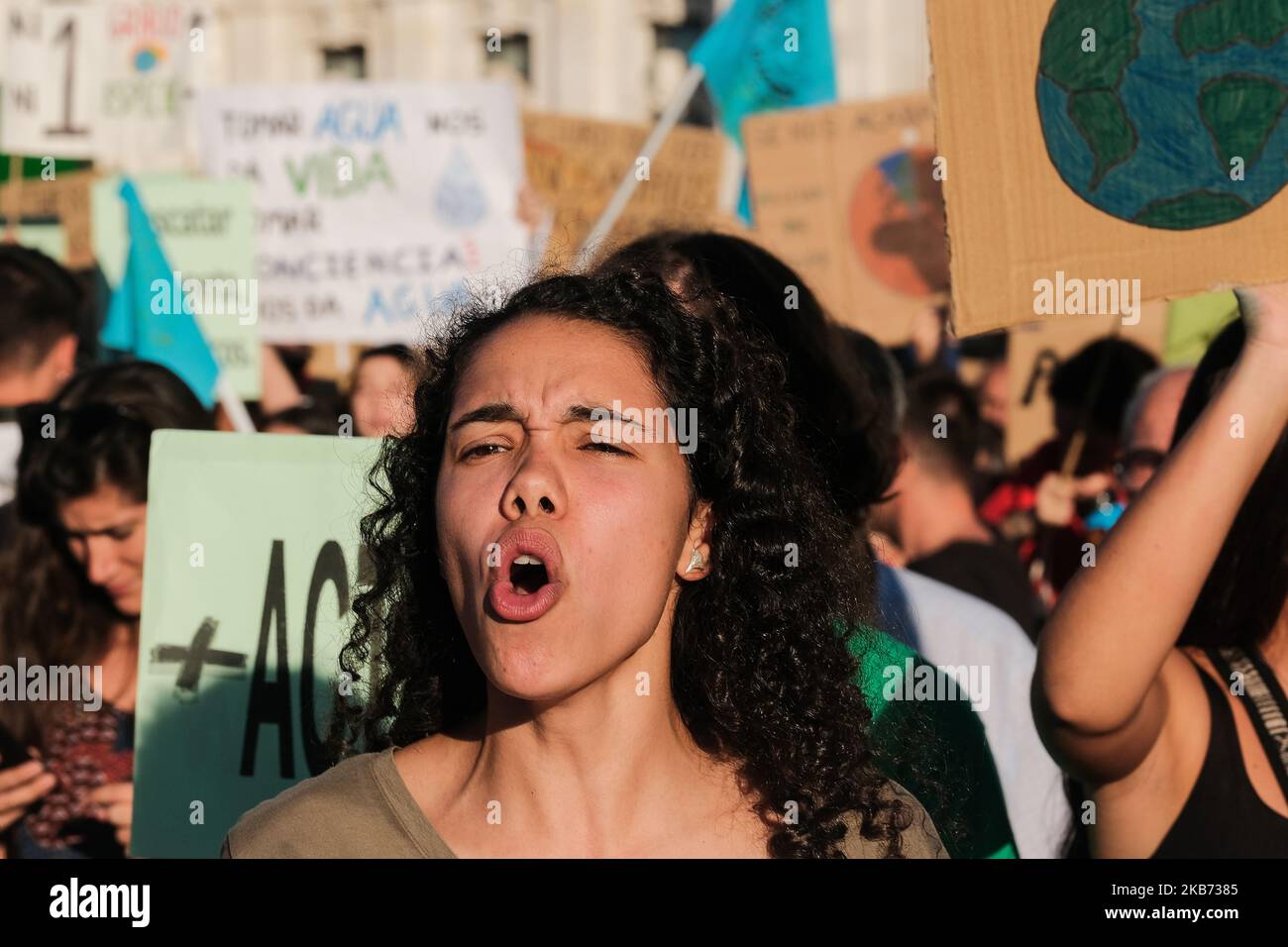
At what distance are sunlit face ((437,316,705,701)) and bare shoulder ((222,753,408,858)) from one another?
21 cm

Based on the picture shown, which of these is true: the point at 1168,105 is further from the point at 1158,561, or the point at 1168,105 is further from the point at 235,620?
the point at 235,620

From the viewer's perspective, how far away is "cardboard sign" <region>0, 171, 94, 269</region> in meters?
7.70

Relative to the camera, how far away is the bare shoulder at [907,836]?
79.0 inches

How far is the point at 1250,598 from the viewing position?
2.53 metres

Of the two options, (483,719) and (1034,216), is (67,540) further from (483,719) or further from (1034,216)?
(1034,216)

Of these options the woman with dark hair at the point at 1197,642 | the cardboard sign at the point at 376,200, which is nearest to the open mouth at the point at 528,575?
the woman with dark hair at the point at 1197,642

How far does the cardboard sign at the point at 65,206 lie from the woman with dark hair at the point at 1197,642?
6.26 m

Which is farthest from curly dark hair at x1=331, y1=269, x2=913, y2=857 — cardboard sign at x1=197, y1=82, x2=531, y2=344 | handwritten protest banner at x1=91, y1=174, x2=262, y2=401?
cardboard sign at x1=197, y1=82, x2=531, y2=344

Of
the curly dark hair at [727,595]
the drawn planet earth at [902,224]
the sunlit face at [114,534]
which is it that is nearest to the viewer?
the curly dark hair at [727,595]

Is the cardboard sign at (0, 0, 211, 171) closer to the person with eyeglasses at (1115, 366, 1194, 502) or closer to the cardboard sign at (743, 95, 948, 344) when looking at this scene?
the cardboard sign at (743, 95, 948, 344)

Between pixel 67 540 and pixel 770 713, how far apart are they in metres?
2.33

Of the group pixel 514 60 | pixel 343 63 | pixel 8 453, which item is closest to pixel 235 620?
pixel 8 453

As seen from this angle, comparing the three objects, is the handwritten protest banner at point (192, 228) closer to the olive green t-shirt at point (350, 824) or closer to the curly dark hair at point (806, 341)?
the curly dark hair at point (806, 341)
